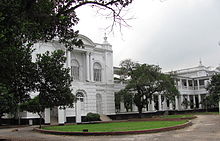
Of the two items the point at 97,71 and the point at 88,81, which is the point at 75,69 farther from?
the point at 97,71

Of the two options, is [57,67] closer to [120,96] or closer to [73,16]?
[73,16]

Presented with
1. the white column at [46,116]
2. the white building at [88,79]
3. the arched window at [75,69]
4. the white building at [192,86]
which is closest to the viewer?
the white column at [46,116]

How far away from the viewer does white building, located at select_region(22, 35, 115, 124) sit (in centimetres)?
3328

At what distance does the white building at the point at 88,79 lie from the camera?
33.3 metres

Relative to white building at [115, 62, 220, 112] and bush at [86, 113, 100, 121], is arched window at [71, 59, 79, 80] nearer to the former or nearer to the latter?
bush at [86, 113, 100, 121]

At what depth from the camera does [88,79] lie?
37938mm

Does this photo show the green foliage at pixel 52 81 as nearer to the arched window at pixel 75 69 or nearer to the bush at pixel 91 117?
the bush at pixel 91 117

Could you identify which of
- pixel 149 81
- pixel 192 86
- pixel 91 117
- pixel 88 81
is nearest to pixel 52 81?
pixel 91 117

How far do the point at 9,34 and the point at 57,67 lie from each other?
8894 millimetres

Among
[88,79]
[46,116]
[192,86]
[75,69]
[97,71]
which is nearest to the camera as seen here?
[46,116]

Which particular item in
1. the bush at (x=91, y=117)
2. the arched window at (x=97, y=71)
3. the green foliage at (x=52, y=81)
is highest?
the arched window at (x=97, y=71)

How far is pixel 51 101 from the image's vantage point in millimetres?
18969

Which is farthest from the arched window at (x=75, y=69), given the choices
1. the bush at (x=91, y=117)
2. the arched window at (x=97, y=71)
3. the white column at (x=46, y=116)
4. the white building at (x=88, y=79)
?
the white column at (x=46, y=116)

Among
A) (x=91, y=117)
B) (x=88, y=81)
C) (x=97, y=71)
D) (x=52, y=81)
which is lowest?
(x=91, y=117)
